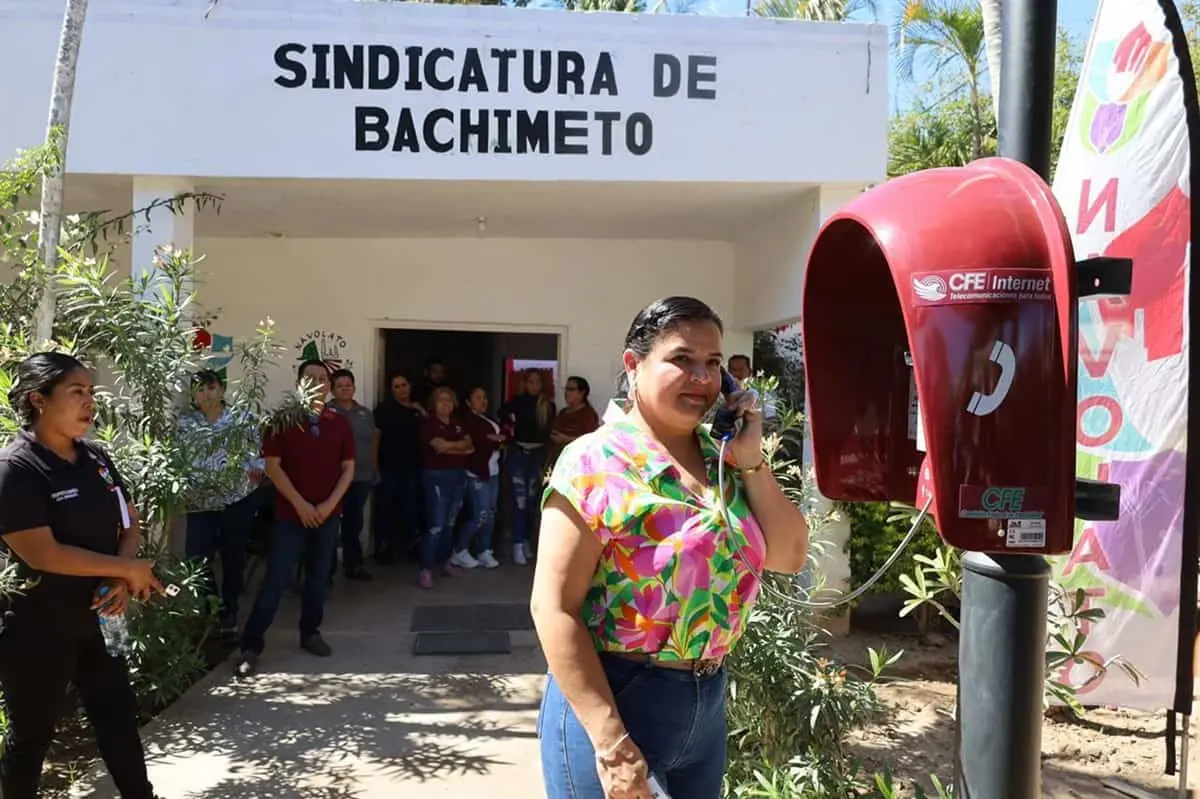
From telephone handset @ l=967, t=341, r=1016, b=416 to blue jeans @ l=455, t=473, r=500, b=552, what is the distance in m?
5.65

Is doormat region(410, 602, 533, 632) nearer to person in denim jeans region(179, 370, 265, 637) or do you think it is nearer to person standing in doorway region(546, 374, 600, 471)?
person in denim jeans region(179, 370, 265, 637)

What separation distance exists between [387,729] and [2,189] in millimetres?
2887

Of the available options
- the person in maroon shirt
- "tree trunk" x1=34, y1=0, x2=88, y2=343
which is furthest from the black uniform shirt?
the person in maroon shirt

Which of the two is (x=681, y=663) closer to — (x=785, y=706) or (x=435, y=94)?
(x=785, y=706)

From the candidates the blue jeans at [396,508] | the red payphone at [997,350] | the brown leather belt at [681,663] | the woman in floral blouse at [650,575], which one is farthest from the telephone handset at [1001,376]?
the blue jeans at [396,508]

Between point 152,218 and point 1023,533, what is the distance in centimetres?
503

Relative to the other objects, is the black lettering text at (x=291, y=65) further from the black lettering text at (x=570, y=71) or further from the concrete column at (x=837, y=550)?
the concrete column at (x=837, y=550)

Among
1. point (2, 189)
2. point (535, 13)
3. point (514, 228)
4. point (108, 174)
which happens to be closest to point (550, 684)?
point (2, 189)

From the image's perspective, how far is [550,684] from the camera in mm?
1753

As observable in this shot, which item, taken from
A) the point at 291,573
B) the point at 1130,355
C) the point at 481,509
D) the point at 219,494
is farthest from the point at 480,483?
the point at 1130,355

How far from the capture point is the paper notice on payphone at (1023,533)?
143 centimetres

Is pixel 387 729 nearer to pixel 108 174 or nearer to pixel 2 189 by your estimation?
pixel 2 189

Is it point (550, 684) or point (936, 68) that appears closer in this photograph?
point (550, 684)

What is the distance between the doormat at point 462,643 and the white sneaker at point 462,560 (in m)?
1.60
